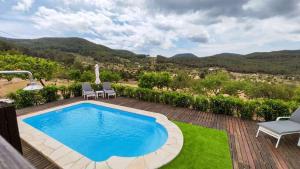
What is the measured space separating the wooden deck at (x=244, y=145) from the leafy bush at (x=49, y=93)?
1.55m

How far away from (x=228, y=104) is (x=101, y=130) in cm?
582

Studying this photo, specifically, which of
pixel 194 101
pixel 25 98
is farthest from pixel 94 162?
pixel 25 98

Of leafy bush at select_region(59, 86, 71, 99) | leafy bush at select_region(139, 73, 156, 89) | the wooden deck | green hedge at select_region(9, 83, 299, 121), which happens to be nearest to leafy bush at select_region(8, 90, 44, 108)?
green hedge at select_region(9, 83, 299, 121)

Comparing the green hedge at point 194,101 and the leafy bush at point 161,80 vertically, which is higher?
the leafy bush at point 161,80

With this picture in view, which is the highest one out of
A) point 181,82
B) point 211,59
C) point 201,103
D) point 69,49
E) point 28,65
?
point 69,49

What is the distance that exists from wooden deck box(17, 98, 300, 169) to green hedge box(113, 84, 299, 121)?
1.40 feet

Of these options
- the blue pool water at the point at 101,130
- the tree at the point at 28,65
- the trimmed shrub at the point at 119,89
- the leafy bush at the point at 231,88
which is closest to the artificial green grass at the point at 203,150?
the blue pool water at the point at 101,130

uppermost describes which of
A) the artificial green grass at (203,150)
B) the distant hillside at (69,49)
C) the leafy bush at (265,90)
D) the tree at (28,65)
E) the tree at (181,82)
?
the distant hillside at (69,49)

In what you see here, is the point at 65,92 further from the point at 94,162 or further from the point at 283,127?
the point at 283,127

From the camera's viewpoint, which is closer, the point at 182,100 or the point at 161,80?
the point at 182,100

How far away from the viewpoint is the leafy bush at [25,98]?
A: 8.71 meters

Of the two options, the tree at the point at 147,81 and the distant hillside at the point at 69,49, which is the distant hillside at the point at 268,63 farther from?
the tree at the point at 147,81

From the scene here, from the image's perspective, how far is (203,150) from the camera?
16.0ft

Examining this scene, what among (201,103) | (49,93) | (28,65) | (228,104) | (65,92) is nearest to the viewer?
(228,104)
